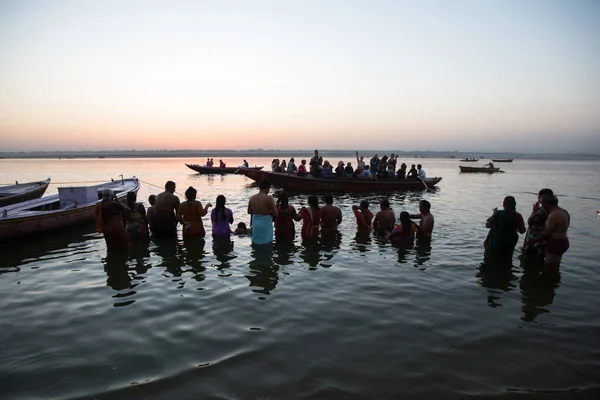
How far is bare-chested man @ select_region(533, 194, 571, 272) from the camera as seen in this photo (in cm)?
766

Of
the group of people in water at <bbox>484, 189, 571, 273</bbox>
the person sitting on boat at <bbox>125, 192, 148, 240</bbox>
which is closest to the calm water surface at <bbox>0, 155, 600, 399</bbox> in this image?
the group of people in water at <bbox>484, 189, 571, 273</bbox>

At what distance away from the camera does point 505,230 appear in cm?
871

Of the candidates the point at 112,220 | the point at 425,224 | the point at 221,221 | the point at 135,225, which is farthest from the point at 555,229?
the point at 135,225

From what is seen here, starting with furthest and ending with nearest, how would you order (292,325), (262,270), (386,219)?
1. (386,219)
2. (262,270)
3. (292,325)

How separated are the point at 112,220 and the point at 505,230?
377 inches

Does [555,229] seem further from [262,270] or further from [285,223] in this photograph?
[285,223]

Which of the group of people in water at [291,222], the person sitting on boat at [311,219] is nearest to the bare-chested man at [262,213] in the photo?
the group of people in water at [291,222]

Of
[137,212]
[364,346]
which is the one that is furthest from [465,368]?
[137,212]

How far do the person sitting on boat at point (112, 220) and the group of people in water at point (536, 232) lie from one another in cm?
902

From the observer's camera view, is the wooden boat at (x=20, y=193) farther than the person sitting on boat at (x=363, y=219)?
Yes

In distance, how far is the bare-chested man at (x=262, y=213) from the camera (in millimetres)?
9359

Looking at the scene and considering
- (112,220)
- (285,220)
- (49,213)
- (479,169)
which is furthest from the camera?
(479,169)

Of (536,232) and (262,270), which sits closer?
(262,270)

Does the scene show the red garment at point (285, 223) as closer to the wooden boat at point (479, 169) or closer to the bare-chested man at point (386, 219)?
the bare-chested man at point (386, 219)
